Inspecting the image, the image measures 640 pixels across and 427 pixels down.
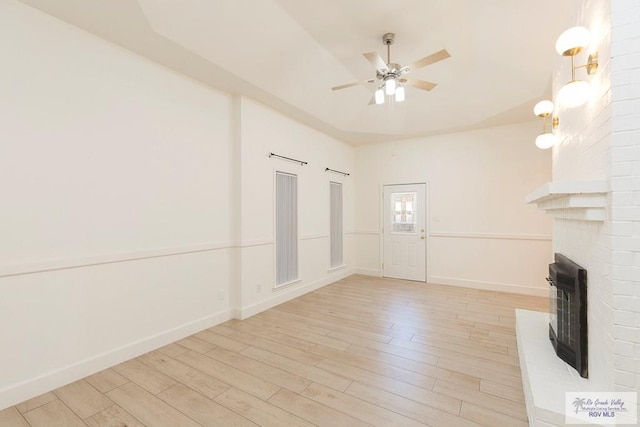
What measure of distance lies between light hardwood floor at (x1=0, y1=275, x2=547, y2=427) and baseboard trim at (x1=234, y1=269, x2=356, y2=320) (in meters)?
0.14

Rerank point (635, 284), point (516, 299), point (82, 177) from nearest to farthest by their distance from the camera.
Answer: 1. point (635, 284)
2. point (82, 177)
3. point (516, 299)

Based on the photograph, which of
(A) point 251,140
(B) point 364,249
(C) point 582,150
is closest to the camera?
(C) point 582,150

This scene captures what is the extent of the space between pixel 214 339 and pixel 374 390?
1.84 metres

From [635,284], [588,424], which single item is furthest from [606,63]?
[588,424]

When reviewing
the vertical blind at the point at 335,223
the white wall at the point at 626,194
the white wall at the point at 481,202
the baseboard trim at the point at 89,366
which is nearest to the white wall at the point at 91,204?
the baseboard trim at the point at 89,366

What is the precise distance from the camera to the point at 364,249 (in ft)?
20.9

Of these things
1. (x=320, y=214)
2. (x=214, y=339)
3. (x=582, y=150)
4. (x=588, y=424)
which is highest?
(x=582, y=150)

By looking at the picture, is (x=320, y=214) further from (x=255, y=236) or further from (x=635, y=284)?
(x=635, y=284)

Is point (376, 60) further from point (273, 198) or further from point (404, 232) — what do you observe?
point (404, 232)

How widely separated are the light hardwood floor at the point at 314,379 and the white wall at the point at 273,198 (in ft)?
2.08

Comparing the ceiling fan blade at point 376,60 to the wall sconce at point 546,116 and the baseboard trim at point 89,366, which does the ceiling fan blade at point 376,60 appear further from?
the baseboard trim at point 89,366

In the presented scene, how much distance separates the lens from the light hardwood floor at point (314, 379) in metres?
1.89

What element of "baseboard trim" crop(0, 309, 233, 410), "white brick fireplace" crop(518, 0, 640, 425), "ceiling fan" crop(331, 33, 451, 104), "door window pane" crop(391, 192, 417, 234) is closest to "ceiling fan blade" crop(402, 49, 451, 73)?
"ceiling fan" crop(331, 33, 451, 104)

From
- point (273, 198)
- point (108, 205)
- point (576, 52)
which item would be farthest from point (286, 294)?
point (576, 52)
